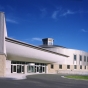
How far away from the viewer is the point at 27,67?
44562mm

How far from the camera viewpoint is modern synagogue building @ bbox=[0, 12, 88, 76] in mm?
29188

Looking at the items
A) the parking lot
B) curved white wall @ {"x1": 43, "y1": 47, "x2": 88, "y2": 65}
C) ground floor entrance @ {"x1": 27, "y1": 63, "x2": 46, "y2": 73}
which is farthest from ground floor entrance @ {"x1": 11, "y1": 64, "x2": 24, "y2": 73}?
the parking lot

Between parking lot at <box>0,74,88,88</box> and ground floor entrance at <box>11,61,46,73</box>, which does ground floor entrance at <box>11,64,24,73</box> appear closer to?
ground floor entrance at <box>11,61,46,73</box>

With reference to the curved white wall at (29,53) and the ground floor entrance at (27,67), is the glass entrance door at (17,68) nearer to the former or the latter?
the ground floor entrance at (27,67)

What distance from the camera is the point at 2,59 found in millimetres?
27234

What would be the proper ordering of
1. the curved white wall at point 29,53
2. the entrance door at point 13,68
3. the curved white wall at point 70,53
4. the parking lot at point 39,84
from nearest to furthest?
the parking lot at point 39,84 → the curved white wall at point 29,53 → the entrance door at point 13,68 → the curved white wall at point 70,53

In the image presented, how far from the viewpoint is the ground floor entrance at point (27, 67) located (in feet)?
136

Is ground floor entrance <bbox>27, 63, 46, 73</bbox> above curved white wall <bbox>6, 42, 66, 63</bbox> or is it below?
below

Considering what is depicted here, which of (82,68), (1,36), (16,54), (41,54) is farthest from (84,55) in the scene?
(1,36)

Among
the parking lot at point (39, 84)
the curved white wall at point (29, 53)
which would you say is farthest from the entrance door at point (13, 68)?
the parking lot at point (39, 84)

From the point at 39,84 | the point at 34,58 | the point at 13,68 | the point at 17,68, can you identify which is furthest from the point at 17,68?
the point at 39,84

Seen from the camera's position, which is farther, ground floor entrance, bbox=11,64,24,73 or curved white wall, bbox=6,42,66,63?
ground floor entrance, bbox=11,64,24,73

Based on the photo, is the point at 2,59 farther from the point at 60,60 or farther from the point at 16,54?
the point at 60,60

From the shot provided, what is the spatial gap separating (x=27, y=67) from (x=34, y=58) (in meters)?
4.61
